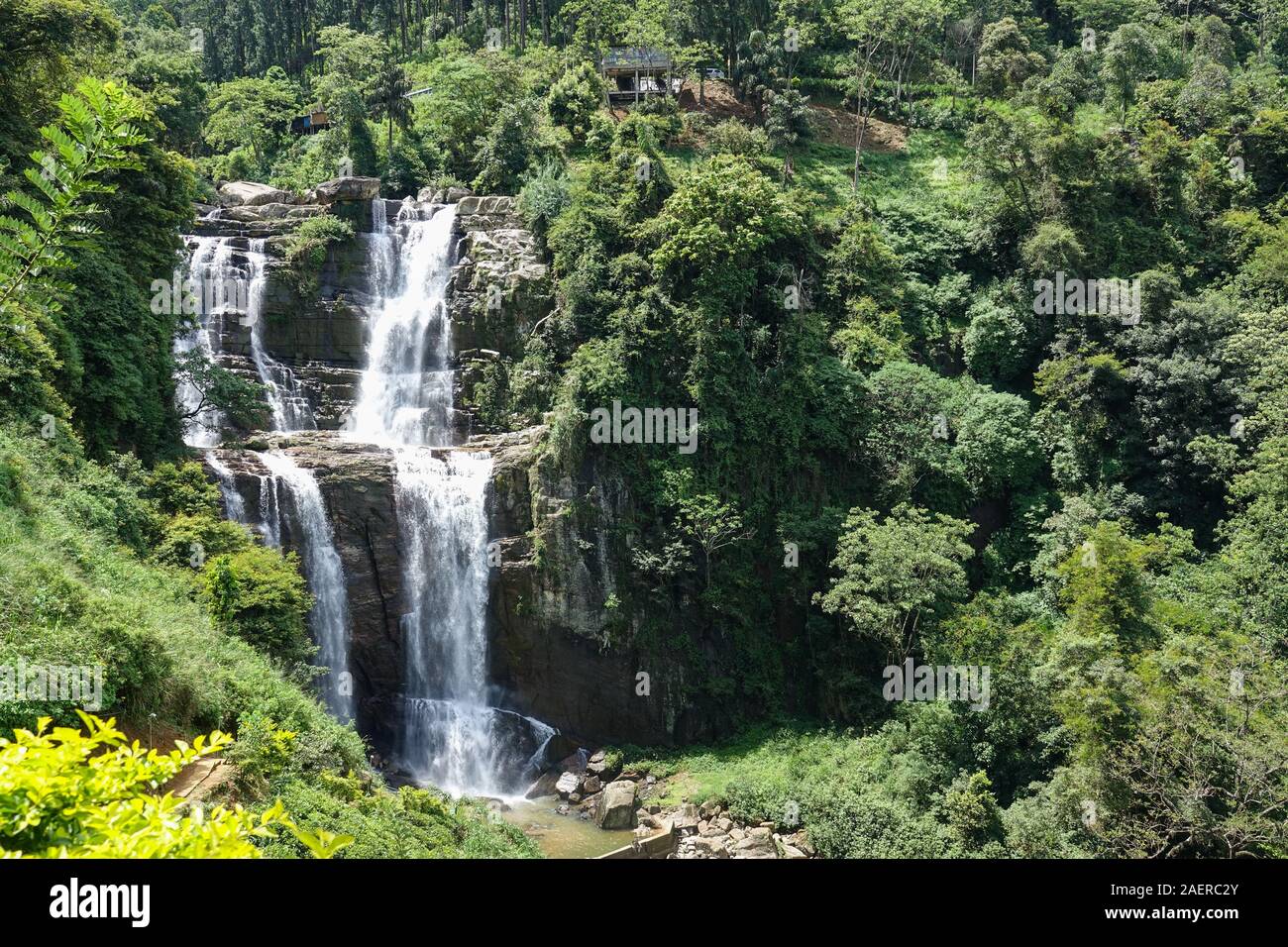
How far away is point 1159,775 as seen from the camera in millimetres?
17062

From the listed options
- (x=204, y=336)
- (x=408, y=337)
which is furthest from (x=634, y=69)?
(x=204, y=336)

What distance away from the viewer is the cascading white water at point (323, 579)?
22953 mm

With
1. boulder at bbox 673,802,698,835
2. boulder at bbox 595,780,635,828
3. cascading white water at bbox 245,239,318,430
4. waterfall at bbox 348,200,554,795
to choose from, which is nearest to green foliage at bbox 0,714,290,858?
boulder at bbox 673,802,698,835

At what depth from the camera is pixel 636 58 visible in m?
39.9

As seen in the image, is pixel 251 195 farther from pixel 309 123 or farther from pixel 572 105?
pixel 309 123

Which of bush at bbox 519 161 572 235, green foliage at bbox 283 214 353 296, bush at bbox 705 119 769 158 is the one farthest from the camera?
bush at bbox 705 119 769 158

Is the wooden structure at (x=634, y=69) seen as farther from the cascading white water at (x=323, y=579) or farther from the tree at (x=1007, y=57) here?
the cascading white water at (x=323, y=579)

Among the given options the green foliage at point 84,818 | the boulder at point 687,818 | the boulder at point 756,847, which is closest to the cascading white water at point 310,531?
the boulder at point 687,818

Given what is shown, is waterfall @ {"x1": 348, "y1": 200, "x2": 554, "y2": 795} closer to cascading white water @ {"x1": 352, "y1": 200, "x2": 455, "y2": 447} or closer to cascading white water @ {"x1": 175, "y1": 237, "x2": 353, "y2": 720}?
cascading white water @ {"x1": 175, "y1": 237, "x2": 353, "y2": 720}

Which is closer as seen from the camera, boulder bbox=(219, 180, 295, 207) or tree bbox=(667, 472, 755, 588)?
tree bbox=(667, 472, 755, 588)

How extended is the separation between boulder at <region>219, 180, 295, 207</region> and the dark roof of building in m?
14.8

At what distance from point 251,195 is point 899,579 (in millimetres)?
23137

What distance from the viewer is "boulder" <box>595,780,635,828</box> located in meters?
20.8

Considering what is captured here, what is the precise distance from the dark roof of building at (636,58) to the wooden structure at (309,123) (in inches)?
465
